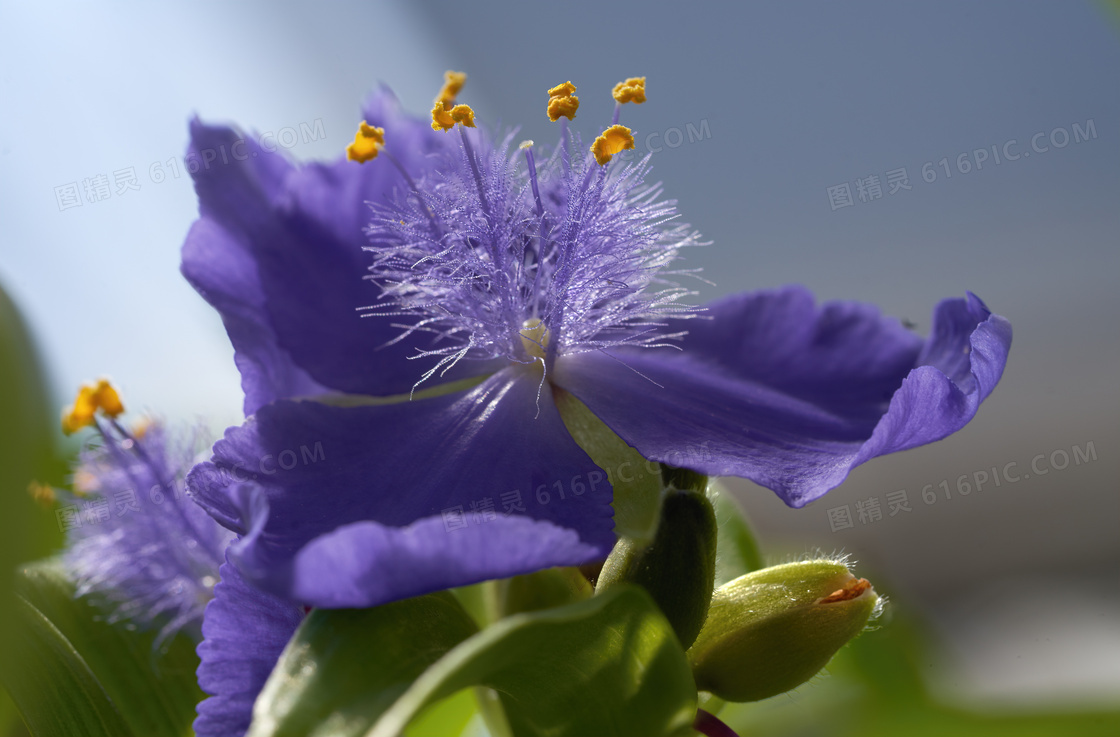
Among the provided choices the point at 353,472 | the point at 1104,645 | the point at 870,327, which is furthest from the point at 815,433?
the point at 1104,645

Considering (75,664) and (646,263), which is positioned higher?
(646,263)

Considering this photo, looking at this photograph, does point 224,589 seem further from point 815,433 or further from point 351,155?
point 815,433

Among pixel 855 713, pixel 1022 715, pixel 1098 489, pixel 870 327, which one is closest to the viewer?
pixel 870 327

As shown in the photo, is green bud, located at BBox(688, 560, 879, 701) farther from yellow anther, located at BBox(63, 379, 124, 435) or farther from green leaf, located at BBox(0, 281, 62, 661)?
yellow anther, located at BBox(63, 379, 124, 435)

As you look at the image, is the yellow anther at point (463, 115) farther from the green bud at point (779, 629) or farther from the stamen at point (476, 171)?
the green bud at point (779, 629)

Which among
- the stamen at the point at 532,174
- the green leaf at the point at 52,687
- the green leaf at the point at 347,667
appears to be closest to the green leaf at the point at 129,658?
the green leaf at the point at 52,687

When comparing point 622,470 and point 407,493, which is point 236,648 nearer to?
point 407,493

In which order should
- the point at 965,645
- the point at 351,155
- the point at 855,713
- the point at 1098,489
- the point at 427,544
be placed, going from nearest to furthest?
1. the point at 427,544
2. the point at 351,155
3. the point at 855,713
4. the point at 965,645
5. the point at 1098,489
